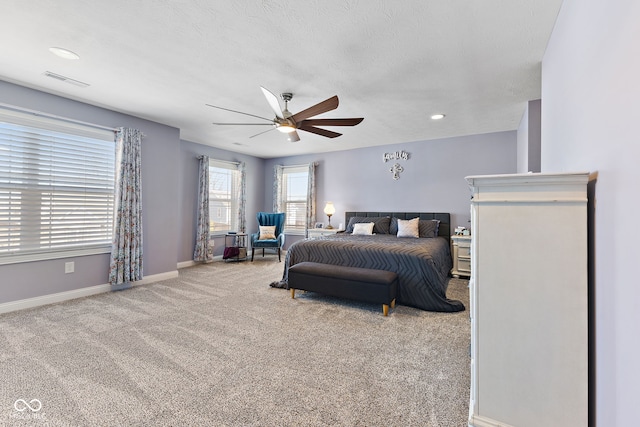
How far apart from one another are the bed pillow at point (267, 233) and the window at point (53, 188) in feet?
9.21

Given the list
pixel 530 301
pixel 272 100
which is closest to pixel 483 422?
pixel 530 301

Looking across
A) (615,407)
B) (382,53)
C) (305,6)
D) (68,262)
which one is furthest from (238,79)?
(615,407)

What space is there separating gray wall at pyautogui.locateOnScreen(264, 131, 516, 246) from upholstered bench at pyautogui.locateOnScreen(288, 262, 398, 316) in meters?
2.66

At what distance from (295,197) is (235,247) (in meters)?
1.97

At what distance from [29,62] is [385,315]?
4.32 m

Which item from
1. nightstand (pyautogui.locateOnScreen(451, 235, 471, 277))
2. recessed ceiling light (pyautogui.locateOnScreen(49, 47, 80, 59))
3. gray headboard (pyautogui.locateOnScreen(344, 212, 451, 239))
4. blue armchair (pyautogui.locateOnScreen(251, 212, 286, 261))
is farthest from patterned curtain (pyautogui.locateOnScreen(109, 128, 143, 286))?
nightstand (pyautogui.locateOnScreen(451, 235, 471, 277))

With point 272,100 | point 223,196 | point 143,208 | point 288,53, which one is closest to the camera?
point 288,53

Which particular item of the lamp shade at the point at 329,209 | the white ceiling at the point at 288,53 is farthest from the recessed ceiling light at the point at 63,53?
the lamp shade at the point at 329,209

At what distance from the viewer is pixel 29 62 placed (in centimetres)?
268

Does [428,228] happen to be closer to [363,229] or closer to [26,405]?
[363,229]

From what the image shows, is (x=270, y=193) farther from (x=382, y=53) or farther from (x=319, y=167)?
(x=382, y=53)

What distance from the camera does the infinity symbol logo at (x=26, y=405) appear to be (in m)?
1.62

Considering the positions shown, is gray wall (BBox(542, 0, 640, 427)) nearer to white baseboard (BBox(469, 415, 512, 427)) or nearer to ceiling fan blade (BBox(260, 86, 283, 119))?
white baseboard (BBox(469, 415, 512, 427))

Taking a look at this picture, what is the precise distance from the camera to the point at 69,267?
3590mm
